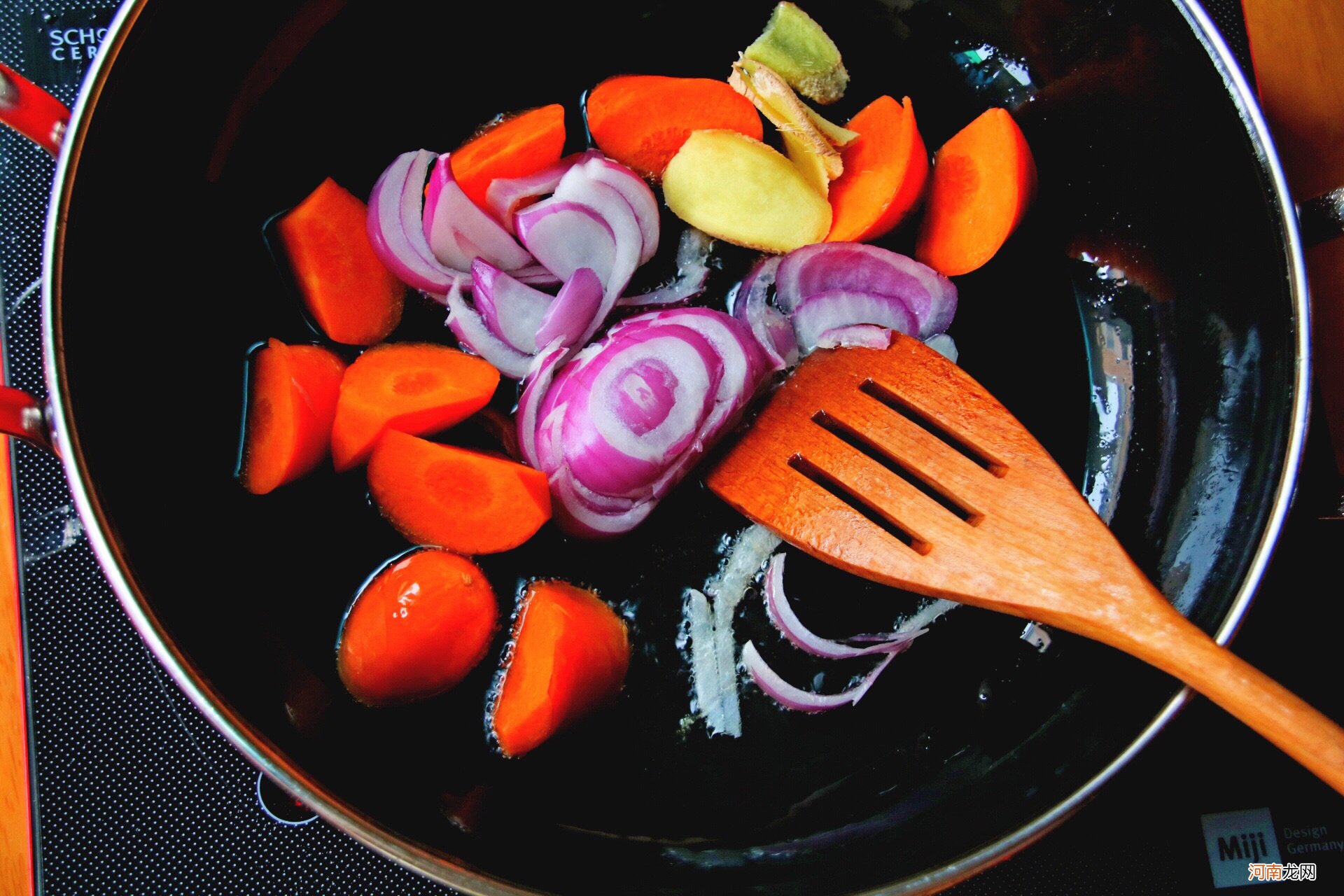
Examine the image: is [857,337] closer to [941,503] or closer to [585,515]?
[941,503]

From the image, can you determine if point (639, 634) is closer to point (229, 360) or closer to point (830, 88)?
point (229, 360)

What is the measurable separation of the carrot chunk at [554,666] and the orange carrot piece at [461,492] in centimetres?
9

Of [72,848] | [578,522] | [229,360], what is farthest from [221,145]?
[72,848]

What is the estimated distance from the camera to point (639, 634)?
1.07m

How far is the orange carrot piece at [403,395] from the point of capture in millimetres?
999

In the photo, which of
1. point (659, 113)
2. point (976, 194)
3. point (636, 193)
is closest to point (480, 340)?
point (636, 193)

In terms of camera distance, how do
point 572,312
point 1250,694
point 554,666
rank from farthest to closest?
point 572,312 → point 554,666 → point 1250,694

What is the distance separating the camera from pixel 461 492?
101 centimetres

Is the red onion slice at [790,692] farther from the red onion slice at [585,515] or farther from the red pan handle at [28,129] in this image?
the red pan handle at [28,129]

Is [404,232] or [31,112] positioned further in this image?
[404,232]

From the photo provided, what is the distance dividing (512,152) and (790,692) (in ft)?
2.52

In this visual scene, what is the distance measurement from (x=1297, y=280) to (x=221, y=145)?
1239mm

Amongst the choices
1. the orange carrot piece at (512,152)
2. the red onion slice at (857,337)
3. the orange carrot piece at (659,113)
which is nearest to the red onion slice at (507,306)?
the orange carrot piece at (512,152)

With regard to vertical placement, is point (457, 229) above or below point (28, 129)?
above
